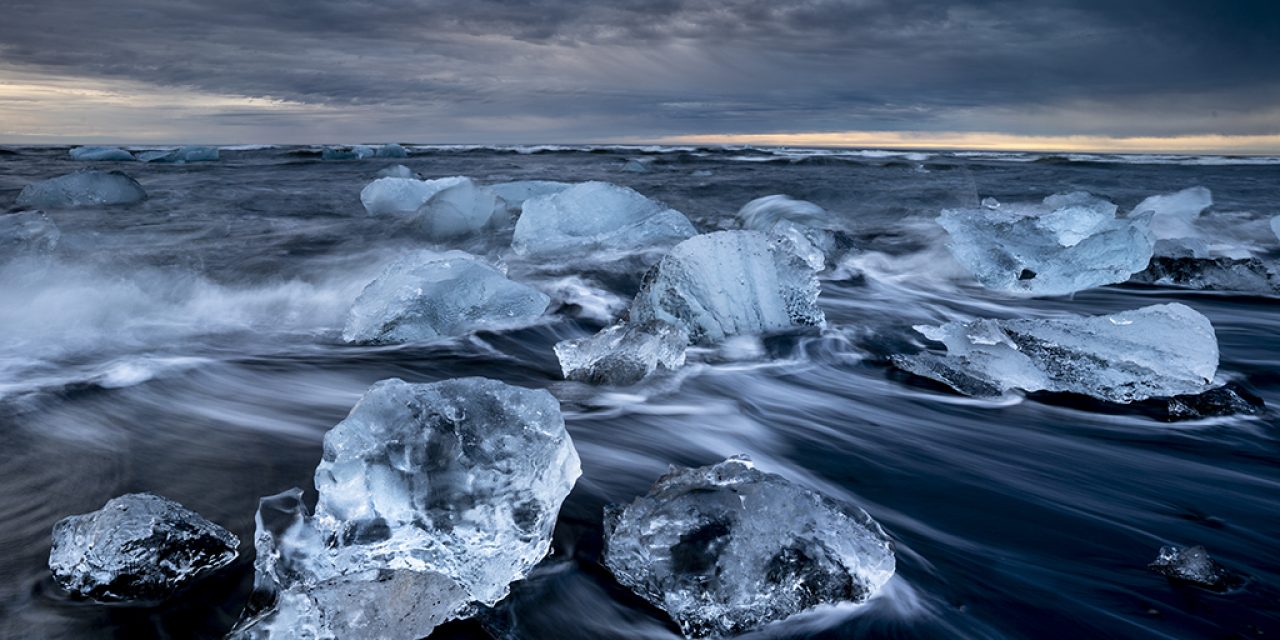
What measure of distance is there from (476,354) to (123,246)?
5187 mm

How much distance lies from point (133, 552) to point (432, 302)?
2.71m

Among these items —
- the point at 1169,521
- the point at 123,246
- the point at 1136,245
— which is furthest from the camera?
the point at 123,246

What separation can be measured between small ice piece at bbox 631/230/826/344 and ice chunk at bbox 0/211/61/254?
4729mm

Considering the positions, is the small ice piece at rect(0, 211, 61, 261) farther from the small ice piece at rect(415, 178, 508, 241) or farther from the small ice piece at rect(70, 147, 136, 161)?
the small ice piece at rect(70, 147, 136, 161)

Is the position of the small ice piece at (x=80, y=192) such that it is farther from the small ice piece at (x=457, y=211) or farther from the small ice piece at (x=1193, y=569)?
the small ice piece at (x=1193, y=569)

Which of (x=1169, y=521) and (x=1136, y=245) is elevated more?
(x=1136, y=245)

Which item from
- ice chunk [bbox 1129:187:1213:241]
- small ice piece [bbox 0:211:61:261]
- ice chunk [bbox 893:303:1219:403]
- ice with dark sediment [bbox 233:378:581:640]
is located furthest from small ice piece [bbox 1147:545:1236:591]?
ice chunk [bbox 1129:187:1213:241]

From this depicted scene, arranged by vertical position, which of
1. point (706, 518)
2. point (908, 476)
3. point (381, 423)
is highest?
point (381, 423)

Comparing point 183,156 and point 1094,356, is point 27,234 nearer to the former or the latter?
point 1094,356

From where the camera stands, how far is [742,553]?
1.84 m

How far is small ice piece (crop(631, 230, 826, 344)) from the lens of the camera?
13.4 ft

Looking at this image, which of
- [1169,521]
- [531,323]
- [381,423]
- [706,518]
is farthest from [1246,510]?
[531,323]

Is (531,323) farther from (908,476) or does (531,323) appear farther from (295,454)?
(908,476)

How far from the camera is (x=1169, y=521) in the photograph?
8.34 ft
